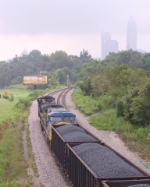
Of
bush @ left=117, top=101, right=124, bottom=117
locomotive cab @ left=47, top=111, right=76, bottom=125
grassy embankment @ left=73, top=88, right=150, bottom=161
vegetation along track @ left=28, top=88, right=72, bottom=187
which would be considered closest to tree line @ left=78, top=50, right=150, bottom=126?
bush @ left=117, top=101, right=124, bottom=117

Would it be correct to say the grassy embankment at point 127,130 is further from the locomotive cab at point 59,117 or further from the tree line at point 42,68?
the tree line at point 42,68

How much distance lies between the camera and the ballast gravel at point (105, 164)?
33.1 feet

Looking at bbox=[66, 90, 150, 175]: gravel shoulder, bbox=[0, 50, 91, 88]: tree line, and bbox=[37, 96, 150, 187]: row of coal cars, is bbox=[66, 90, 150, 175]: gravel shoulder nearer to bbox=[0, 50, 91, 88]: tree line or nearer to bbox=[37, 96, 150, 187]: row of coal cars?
bbox=[37, 96, 150, 187]: row of coal cars

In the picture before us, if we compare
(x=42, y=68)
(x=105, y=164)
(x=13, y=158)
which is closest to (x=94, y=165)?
(x=105, y=164)

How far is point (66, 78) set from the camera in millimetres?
128625

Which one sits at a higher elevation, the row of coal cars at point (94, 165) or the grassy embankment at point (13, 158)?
the row of coal cars at point (94, 165)

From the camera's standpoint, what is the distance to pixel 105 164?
10.7 meters

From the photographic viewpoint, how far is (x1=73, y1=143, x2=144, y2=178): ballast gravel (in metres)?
10.1

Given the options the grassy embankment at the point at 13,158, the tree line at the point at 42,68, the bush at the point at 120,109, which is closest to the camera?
the grassy embankment at the point at 13,158

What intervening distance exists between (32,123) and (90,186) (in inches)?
1000

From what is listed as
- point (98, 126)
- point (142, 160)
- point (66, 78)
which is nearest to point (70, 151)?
point (142, 160)

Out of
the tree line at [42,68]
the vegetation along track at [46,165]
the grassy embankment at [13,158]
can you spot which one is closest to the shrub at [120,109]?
the vegetation along track at [46,165]

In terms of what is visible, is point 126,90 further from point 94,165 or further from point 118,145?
point 94,165

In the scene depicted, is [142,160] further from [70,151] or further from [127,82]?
[127,82]
